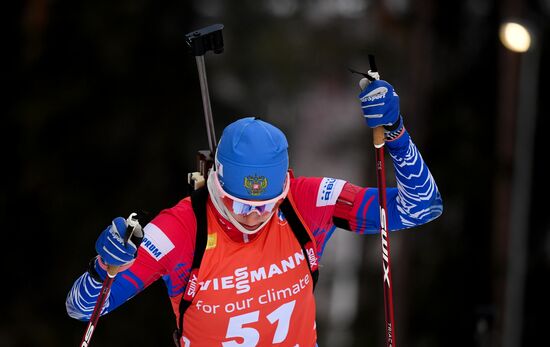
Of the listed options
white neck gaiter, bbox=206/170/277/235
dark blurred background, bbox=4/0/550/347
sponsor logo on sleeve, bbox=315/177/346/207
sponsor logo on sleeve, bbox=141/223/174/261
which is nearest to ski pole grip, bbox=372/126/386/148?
sponsor logo on sleeve, bbox=315/177/346/207

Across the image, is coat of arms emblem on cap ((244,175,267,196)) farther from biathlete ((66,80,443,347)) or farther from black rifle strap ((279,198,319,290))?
black rifle strap ((279,198,319,290))

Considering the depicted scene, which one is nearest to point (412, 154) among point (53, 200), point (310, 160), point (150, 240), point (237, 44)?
point (150, 240)

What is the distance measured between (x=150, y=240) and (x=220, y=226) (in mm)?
297

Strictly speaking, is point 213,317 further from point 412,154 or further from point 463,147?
point 463,147

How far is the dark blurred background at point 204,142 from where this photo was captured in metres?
12.2

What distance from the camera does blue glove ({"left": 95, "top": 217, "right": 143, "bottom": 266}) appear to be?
3.74m

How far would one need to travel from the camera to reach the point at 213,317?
159 inches

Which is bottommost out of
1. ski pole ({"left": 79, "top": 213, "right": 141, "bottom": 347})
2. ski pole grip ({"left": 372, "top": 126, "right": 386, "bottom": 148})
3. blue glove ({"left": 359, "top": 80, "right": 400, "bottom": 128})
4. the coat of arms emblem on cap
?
ski pole ({"left": 79, "top": 213, "right": 141, "bottom": 347})

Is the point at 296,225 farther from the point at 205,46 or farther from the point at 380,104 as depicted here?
the point at 205,46

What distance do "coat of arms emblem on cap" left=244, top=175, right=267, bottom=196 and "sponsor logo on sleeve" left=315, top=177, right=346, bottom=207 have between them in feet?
1.37

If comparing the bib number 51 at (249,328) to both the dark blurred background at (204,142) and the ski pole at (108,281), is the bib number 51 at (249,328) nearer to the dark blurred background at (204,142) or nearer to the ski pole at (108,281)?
the ski pole at (108,281)

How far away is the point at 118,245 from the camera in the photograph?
147 inches

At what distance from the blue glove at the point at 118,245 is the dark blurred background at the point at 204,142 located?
6.96m

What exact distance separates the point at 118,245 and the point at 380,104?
1197 millimetres
